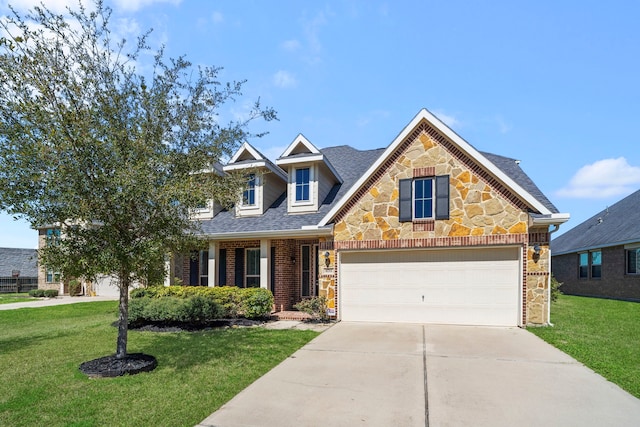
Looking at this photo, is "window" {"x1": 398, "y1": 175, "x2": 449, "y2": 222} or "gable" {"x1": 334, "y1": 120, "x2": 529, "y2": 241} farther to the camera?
"window" {"x1": 398, "y1": 175, "x2": 449, "y2": 222}

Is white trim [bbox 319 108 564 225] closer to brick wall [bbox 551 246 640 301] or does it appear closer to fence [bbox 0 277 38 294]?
brick wall [bbox 551 246 640 301]

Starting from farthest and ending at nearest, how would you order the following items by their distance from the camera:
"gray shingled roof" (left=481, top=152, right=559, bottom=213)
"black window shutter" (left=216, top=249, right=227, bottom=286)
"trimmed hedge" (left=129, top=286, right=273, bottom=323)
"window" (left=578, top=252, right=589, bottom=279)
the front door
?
"window" (left=578, top=252, right=589, bottom=279)
"black window shutter" (left=216, top=249, right=227, bottom=286)
the front door
"gray shingled roof" (left=481, top=152, right=559, bottom=213)
"trimmed hedge" (left=129, top=286, right=273, bottom=323)

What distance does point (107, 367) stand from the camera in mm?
6605

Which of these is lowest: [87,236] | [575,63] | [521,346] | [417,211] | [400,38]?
[521,346]

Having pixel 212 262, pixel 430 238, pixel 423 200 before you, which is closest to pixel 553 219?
pixel 430 238

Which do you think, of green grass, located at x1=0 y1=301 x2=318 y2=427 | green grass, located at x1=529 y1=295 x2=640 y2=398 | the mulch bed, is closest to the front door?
green grass, located at x1=0 y1=301 x2=318 y2=427

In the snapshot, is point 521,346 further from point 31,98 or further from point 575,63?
point 31,98

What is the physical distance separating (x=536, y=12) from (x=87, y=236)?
37.2ft

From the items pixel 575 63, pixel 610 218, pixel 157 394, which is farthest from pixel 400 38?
pixel 610 218

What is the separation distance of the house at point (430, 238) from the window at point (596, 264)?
43.5 feet

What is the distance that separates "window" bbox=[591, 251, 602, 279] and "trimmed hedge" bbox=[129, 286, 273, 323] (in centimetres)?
2075

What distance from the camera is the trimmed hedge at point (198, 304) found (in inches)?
440

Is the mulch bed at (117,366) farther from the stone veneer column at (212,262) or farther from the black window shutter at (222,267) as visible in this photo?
the black window shutter at (222,267)

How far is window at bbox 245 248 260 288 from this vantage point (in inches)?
567
